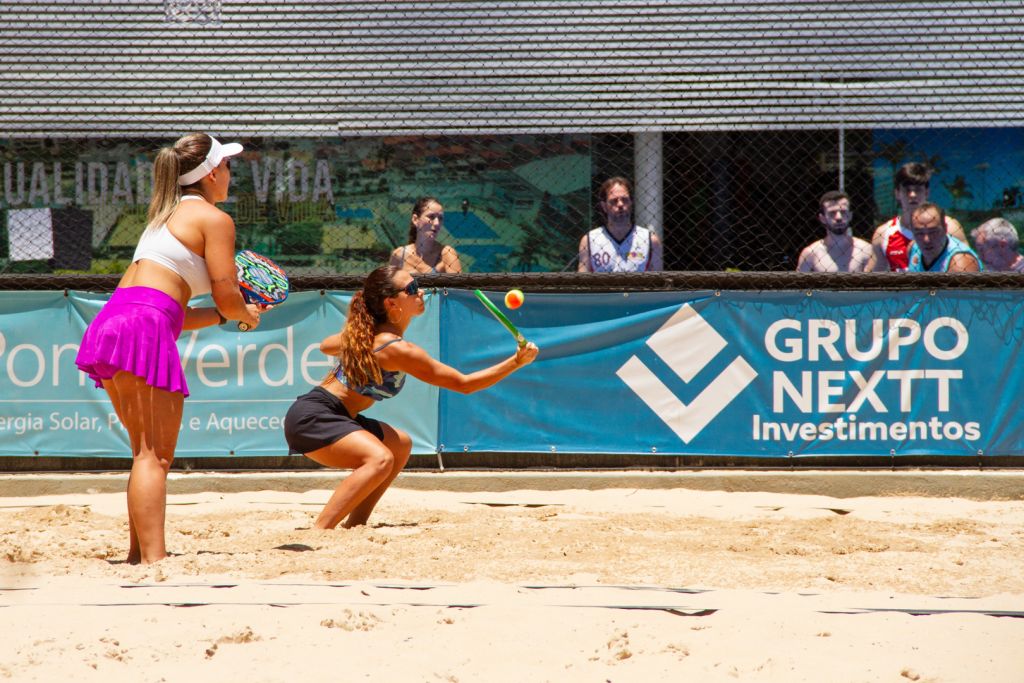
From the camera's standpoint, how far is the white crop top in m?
4.41

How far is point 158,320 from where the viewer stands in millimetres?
4359

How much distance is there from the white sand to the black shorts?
43cm

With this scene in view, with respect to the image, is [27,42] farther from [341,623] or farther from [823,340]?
[341,623]

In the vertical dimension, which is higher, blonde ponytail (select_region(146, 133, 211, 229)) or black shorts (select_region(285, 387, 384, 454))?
blonde ponytail (select_region(146, 133, 211, 229))

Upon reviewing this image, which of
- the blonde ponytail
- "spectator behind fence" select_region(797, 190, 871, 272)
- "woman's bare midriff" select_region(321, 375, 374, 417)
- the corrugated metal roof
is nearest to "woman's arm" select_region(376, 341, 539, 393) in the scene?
"woman's bare midriff" select_region(321, 375, 374, 417)

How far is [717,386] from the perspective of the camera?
713 cm

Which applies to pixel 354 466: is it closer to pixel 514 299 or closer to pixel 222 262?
pixel 514 299

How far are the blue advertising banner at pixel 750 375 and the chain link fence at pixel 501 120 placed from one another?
1654 mm

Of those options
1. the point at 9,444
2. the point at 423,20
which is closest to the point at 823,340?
the point at 423,20

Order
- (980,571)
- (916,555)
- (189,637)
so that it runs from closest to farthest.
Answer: (189,637) < (980,571) < (916,555)

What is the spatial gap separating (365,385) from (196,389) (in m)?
2.20

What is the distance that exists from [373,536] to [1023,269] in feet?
16.5

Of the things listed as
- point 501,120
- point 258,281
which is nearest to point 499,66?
point 501,120

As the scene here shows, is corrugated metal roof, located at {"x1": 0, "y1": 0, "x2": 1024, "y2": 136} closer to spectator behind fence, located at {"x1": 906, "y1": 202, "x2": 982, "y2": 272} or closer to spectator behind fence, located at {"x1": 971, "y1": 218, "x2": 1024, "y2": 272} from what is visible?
spectator behind fence, located at {"x1": 971, "y1": 218, "x2": 1024, "y2": 272}
